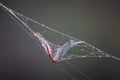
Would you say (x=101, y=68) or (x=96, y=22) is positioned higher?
(x=96, y=22)

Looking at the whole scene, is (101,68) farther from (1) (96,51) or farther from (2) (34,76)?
(2) (34,76)

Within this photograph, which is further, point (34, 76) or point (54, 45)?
point (34, 76)

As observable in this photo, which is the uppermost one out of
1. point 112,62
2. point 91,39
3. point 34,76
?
point 91,39

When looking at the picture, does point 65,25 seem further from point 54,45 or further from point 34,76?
point 34,76

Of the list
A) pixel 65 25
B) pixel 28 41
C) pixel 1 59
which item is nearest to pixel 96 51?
pixel 65 25

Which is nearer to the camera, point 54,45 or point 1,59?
point 54,45

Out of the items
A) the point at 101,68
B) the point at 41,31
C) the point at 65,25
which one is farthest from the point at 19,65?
the point at 101,68
